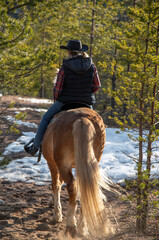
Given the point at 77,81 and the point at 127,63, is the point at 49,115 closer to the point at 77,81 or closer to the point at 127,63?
the point at 77,81

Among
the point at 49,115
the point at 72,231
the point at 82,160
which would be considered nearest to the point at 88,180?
the point at 82,160

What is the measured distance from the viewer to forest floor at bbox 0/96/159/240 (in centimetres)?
437

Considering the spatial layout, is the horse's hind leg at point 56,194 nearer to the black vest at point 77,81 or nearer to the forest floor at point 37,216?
the forest floor at point 37,216

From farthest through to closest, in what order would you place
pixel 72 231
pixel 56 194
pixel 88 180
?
pixel 56 194
pixel 72 231
pixel 88 180

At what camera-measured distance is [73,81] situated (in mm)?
4906

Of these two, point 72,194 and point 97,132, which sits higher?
point 97,132

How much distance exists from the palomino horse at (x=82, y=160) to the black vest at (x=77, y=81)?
0.60m

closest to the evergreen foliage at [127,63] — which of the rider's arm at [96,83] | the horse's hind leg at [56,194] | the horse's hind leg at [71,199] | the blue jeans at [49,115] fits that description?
the rider's arm at [96,83]

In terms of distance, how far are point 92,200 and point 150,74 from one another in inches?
84.8

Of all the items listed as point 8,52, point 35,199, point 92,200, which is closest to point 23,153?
point 35,199

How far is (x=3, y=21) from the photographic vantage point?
17.2 feet

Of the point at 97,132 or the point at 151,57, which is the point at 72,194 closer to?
the point at 97,132

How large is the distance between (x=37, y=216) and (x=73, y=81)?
2728mm

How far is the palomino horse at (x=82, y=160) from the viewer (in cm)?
371
